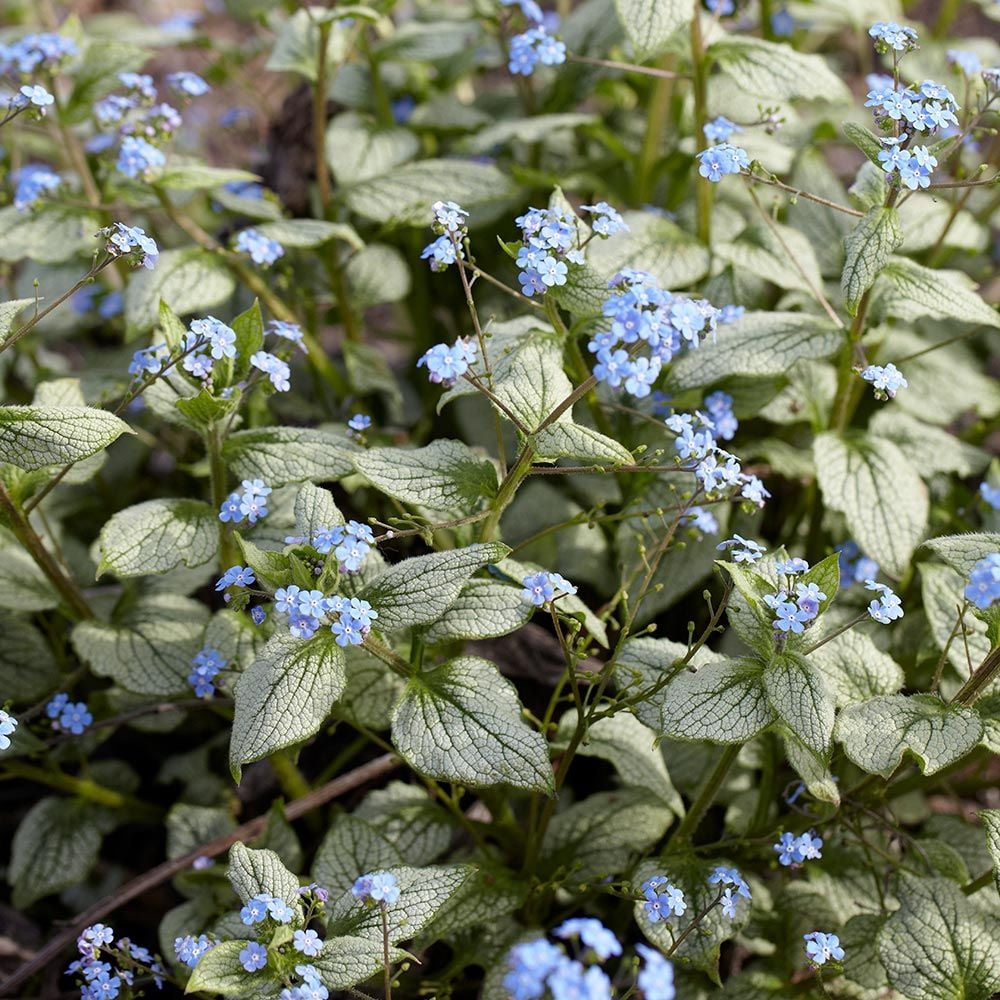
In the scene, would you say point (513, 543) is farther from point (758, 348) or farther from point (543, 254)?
point (543, 254)

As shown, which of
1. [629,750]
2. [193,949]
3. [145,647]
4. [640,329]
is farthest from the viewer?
[145,647]

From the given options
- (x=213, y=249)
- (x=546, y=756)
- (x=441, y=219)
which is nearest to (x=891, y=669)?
(x=546, y=756)

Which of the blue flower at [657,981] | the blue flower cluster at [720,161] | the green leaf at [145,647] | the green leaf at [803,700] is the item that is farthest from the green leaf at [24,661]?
the blue flower cluster at [720,161]

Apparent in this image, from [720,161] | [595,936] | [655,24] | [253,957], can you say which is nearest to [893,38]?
[720,161]

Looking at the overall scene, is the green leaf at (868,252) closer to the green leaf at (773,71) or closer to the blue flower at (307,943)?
the green leaf at (773,71)

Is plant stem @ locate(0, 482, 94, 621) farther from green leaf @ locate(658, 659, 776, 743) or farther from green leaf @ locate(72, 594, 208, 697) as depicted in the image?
green leaf @ locate(658, 659, 776, 743)

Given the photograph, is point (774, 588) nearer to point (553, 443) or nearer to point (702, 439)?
point (702, 439)

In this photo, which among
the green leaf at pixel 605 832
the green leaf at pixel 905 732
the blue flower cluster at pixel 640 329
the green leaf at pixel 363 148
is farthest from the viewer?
the green leaf at pixel 363 148
